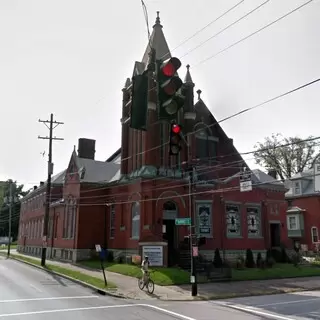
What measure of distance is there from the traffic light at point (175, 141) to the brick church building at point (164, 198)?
1651 cm

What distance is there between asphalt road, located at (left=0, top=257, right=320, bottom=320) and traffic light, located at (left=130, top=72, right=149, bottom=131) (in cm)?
702

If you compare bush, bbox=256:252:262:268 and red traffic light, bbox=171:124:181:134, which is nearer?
red traffic light, bbox=171:124:181:134

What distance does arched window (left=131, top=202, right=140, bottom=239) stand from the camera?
29394 mm

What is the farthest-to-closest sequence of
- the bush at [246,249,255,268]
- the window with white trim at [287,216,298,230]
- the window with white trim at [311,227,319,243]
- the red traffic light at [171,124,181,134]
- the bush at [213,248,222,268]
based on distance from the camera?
the window with white trim at [287,216,298,230] < the window with white trim at [311,227,319,243] < the bush at [246,249,255,268] < the bush at [213,248,222,268] < the red traffic light at [171,124,181,134]

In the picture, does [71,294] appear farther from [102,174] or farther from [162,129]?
[102,174]

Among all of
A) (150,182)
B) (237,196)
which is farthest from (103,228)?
(237,196)

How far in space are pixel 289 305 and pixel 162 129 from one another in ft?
58.3

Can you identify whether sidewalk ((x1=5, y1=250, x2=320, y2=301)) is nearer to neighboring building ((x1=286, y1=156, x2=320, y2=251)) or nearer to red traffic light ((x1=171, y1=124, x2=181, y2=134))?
red traffic light ((x1=171, y1=124, x2=181, y2=134))

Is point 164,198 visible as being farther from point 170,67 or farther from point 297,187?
point 297,187

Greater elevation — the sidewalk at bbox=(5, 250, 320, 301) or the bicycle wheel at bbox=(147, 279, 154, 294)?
the bicycle wheel at bbox=(147, 279, 154, 294)

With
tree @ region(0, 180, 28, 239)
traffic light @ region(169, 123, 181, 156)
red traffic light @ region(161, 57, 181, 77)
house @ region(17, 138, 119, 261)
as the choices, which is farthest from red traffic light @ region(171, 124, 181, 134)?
tree @ region(0, 180, 28, 239)

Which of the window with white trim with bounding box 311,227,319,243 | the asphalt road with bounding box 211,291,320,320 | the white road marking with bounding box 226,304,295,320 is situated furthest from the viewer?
the window with white trim with bounding box 311,227,319,243

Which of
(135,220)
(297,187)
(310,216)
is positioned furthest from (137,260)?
(297,187)

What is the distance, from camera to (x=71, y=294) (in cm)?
1752
